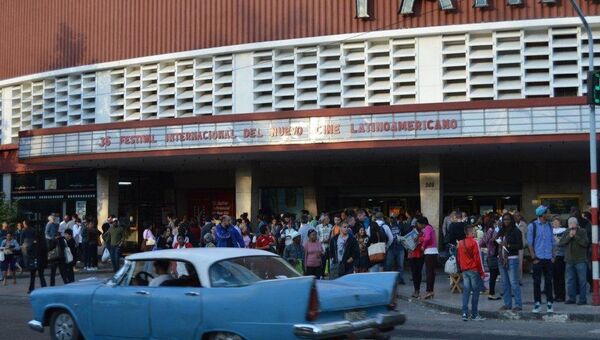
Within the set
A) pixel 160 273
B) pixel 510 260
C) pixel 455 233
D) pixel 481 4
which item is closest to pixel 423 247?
pixel 455 233

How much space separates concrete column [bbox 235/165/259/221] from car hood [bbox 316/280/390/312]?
18595mm

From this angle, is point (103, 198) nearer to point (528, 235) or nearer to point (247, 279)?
point (528, 235)

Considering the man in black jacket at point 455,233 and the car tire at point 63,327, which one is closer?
the car tire at point 63,327

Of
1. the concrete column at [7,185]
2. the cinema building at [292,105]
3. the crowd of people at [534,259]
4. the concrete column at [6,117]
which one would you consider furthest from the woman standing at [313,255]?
the concrete column at [7,185]

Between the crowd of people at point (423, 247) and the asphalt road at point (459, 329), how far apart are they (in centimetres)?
51

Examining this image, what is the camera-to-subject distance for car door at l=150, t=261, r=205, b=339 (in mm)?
9562

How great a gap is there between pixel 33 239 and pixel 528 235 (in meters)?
12.3

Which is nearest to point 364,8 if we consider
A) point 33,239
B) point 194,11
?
point 194,11

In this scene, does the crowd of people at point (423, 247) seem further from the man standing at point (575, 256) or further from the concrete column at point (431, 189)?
the concrete column at point (431, 189)

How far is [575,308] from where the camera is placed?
1569 cm

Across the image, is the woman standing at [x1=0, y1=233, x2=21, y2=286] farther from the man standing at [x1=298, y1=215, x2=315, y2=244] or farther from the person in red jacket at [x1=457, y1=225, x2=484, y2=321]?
the person in red jacket at [x1=457, y1=225, x2=484, y2=321]

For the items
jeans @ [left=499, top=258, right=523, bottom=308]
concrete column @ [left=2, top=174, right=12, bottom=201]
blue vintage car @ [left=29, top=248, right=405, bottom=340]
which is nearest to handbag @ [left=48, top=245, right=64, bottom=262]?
blue vintage car @ [left=29, top=248, right=405, bottom=340]

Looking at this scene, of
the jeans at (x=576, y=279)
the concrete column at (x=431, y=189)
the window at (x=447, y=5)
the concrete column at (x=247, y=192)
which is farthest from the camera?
the concrete column at (x=247, y=192)

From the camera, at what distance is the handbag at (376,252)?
17.9 meters
